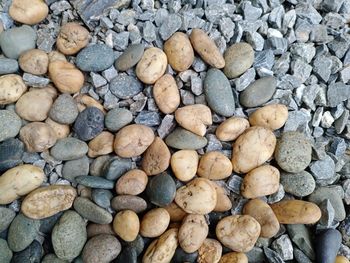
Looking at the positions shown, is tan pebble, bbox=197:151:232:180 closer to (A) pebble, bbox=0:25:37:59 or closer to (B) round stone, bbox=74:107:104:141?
(B) round stone, bbox=74:107:104:141

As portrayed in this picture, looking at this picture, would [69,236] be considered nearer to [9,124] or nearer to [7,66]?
[9,124]

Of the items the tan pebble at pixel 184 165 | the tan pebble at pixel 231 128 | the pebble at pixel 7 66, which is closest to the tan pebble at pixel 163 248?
the tan pebble at pixel 184 165

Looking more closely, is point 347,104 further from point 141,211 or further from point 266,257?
point 141,211

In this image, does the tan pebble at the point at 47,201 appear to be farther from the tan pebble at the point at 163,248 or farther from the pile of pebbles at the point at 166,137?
the tan pebble at the point at 163,248

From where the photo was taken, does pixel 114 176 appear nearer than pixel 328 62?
Yes

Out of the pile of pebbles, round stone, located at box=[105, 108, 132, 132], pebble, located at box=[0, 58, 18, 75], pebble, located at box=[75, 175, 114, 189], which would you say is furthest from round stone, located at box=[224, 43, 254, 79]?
pebble, located at box=[0, 58, 18, 75]

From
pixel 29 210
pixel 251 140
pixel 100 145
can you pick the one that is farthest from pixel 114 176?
pixel 251 140

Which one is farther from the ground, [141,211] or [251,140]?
[251,140]
